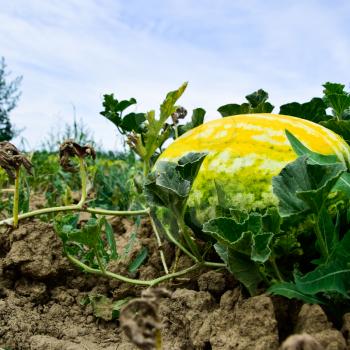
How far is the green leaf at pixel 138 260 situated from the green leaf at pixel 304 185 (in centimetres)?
100

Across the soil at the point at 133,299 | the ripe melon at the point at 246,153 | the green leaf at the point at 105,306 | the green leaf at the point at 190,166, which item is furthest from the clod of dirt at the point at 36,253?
the green leaf at the point at 190,166

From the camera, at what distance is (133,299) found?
4.82 ft

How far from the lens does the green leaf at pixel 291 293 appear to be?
1.67m

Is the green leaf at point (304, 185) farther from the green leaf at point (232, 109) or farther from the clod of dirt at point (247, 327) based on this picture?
the green leaf at point (232, 109)

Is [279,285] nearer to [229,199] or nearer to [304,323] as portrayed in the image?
[304,323]

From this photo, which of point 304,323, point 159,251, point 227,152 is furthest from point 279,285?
point 159,251

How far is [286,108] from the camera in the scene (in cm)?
277

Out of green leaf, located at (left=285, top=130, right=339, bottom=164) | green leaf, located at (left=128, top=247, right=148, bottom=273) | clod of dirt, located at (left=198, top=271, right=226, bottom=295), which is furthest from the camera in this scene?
green leaf, located at (left=128, top=247, right=148, bottom=273)

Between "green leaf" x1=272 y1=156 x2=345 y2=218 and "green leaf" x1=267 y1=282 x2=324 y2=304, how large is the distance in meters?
0.23

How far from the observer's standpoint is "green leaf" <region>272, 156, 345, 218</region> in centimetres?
153

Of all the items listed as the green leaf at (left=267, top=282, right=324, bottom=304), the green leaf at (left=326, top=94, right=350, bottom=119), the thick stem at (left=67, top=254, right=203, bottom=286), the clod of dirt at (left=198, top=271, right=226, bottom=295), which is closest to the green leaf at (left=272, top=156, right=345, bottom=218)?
the green leaf at (left=267, top=282, right=324, bottom=304)

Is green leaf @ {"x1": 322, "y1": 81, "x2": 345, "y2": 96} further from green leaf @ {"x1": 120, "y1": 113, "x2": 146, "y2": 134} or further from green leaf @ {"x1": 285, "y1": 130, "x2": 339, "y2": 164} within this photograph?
green leaf @ {"x1": 285, "y1": 130, "x2": 339, "y2": 164}

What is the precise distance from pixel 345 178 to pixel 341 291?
404mm

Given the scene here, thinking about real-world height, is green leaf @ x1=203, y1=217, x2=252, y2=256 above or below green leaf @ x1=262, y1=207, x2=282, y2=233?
below
